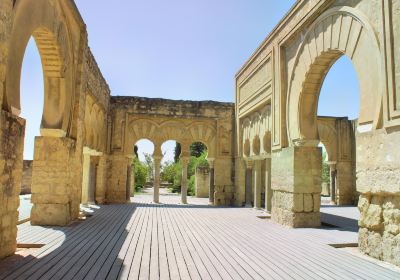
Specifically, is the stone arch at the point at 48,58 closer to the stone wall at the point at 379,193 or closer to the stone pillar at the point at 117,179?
the stone wall at the point at 379,193

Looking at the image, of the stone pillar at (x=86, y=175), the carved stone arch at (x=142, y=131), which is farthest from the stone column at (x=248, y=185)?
the stone pillar at (x=86, y=175)

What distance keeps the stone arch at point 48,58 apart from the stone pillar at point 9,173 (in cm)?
26

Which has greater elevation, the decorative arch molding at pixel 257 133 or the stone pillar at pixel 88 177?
the decorative arch molding at pixel 257 133

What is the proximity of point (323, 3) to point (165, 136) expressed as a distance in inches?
343

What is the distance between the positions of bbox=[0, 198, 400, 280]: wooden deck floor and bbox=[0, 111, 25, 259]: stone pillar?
30cm

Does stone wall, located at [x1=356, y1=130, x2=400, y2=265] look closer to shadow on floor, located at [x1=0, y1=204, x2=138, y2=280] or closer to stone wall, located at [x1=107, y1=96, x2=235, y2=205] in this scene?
shadow on floor, located at [x1=0, y1=204, x2=138, y2=280]

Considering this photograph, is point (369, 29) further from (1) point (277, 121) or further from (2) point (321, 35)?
(1) point (277, 121)

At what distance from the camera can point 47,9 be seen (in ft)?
18.9

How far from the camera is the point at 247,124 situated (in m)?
12.8

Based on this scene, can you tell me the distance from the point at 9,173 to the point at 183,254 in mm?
2508

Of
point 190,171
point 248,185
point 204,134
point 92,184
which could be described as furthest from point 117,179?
point 190,171

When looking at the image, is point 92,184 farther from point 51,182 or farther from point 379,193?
point 379,193

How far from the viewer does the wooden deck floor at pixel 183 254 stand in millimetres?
3885

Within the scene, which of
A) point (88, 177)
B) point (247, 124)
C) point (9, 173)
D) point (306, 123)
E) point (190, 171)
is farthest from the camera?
point (190, 171)
